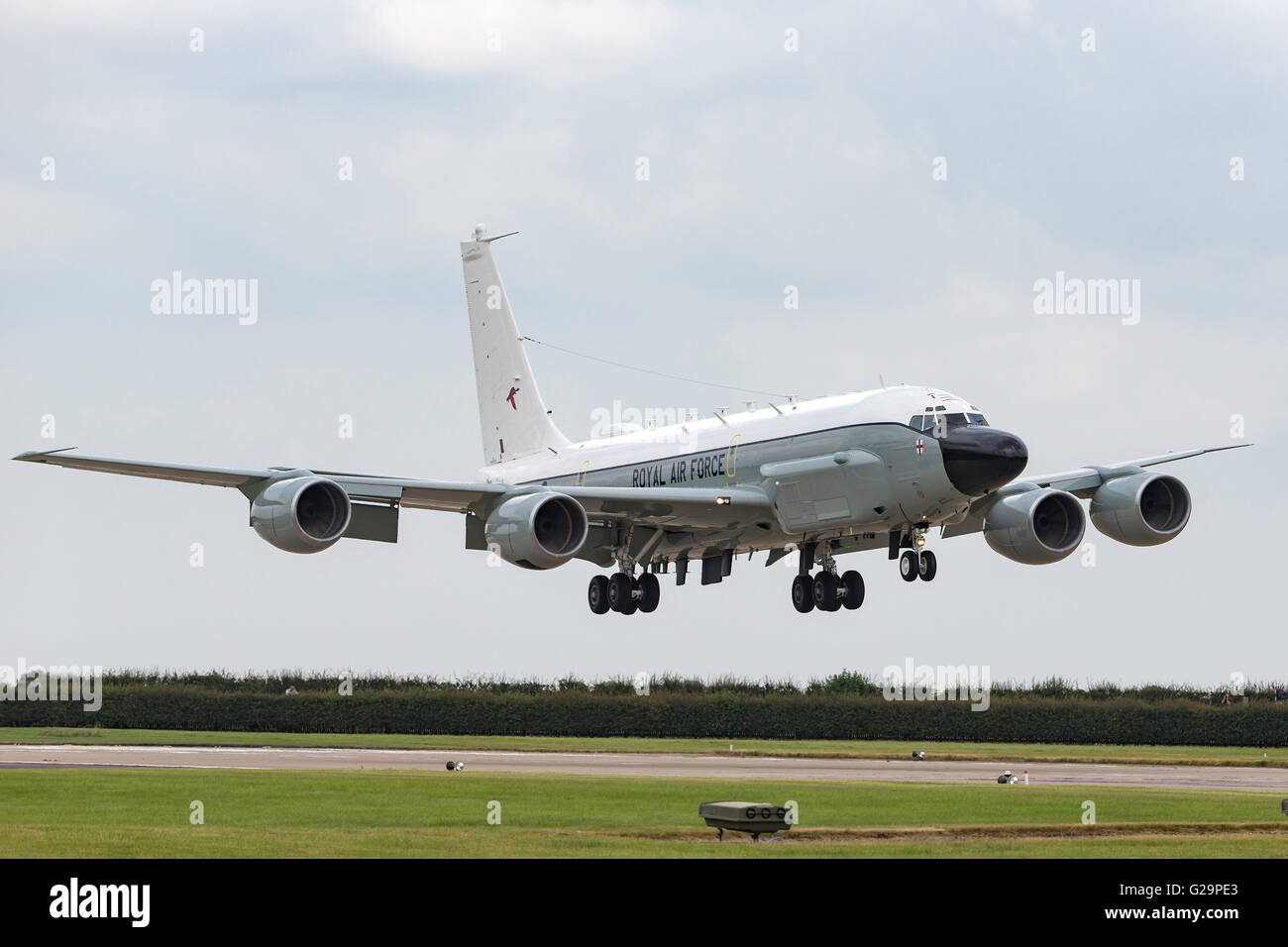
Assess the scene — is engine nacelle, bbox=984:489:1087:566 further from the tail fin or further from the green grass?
the green grass

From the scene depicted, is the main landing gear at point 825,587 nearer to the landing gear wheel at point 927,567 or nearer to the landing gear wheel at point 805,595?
the landing gear wheel at point 805,595

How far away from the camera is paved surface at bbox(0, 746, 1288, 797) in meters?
61.3

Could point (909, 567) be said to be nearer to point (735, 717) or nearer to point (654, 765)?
point (654, 765)

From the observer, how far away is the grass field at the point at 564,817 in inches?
1523

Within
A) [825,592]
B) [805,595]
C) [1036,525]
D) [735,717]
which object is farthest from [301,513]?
[735,717]

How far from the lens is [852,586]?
54719 millimetres

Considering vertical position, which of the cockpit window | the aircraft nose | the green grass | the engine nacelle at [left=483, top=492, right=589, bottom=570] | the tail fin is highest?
the tail fin

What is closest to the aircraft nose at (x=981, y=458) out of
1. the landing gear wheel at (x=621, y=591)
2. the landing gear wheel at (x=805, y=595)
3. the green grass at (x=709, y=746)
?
the landing gear wheel at (x=805, y=595)

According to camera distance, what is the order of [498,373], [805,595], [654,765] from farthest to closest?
[498,373] < [654,765] < [805,595]

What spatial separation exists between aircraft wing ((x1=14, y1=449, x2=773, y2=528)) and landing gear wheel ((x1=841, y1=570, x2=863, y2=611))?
11.0 ft

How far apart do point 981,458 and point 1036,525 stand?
22.3ft

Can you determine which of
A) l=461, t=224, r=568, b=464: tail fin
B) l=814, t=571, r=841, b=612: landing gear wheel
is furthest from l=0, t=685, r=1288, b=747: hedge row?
l=814, t=571, r=841, b=612: landing gear wheel
